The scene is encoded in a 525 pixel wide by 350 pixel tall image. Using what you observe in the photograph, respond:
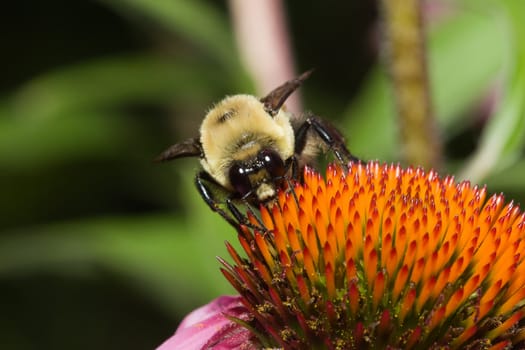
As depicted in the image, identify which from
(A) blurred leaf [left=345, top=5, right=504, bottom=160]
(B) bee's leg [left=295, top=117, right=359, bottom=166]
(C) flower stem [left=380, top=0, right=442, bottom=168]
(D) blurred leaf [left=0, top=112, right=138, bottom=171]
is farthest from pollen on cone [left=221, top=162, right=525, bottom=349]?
(D) blurred leaf [left=0, top=112, right=138, bottom=171]

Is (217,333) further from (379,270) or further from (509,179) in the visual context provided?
(509,179)

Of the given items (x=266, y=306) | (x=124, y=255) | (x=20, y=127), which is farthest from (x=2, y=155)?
(x=266, y=306)

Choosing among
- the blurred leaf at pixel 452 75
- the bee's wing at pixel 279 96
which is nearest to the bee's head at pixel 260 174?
the bee's wing at pixel 279 96

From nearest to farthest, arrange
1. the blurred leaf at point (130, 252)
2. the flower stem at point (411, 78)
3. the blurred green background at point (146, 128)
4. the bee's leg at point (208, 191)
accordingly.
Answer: the bee's leg at point (208, 191), the flower stem at point (411, 78), the blurred green background at point (146, 128), the blurred leaf at point (130, 252)

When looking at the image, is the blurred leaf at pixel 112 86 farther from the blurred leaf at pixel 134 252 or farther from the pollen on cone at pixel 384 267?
the pollen on cone at pixel 384 267

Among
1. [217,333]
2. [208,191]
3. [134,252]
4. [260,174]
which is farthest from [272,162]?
[134,252]
